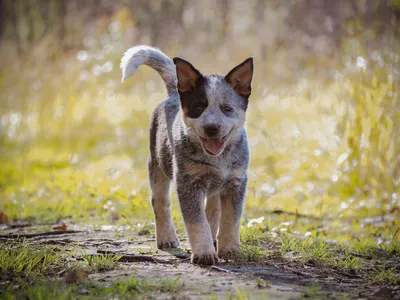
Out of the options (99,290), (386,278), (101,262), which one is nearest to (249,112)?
(386,278)

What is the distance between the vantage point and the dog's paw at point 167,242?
4438 millimetres

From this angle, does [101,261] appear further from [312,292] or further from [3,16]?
[3,16]

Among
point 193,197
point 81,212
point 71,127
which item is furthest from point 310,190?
point 71,127

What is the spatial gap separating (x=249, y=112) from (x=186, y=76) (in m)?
5.68

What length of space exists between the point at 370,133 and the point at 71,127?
17.6ft

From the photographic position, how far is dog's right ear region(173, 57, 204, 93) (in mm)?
4066

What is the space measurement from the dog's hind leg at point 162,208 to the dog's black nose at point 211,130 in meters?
1.02

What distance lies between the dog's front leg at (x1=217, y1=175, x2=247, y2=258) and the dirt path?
0.24m

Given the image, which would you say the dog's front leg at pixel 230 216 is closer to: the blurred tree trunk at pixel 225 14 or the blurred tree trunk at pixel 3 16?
the blurred tree trunk at pixel 225 14

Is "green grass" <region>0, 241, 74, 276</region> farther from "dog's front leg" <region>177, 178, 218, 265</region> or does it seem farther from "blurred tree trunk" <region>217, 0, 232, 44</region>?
"blurred tree trunk" <region>217, 0, 232, 44</region>

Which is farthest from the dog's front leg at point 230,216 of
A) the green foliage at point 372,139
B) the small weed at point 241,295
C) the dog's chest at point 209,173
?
the green foliage at point 372,139

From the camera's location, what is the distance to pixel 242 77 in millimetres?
4188

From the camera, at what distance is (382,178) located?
6527 mm

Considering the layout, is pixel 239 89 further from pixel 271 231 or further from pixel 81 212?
pixel 81 212
